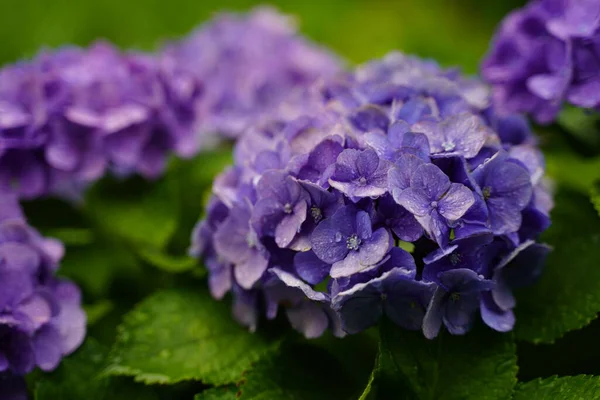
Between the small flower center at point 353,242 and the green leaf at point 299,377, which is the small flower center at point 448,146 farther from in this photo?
the green leaf at point 299,377

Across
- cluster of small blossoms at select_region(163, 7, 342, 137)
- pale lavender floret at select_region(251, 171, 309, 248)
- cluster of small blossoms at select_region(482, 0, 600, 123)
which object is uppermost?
cluster of small blossoms at select_region(482, 0, 600, 123)

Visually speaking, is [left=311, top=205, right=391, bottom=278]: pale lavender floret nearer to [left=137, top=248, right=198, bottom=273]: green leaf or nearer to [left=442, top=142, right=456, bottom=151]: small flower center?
[left=442, top=142, right=456, bottom=151]: small flower center

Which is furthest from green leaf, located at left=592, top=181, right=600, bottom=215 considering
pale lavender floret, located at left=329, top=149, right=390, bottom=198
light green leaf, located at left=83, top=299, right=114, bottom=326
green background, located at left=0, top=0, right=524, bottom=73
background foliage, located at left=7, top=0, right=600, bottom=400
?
green background, located at left=0, top=0, right=524, bottom=73

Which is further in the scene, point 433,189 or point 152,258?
point 152,258

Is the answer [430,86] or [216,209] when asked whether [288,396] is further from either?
[430,86]

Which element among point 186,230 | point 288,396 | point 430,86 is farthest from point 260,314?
point 430,86

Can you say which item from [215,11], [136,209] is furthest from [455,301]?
[215,11]
